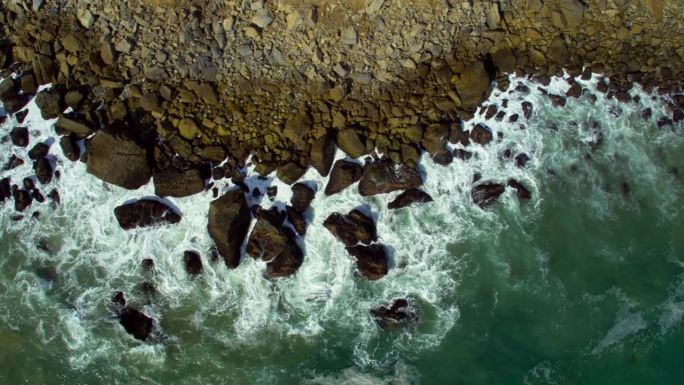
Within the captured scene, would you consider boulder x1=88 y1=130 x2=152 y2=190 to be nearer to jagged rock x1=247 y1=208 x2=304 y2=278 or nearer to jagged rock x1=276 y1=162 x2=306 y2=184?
jagged rock x1=247 y1=208 x2=304 y2=278

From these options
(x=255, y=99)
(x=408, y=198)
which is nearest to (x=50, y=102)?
(x=255, y=99)

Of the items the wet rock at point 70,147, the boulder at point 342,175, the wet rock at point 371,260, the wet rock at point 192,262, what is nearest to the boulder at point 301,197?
the boulder at point 342,175

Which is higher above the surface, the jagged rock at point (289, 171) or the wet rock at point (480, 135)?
the wet rock at point (480, 135)

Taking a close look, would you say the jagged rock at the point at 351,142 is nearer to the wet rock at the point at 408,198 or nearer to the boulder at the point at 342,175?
the boulder at the point at 342,175

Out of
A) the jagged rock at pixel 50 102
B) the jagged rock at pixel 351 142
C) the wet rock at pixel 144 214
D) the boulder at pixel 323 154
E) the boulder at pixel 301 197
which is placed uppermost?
the jagged rock at pixel 50 102

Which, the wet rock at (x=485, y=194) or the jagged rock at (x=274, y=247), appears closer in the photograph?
the jagged rock at (x=274, y=247)

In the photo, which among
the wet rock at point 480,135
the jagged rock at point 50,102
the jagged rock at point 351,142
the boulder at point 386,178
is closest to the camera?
the jagged rock at point 351,142

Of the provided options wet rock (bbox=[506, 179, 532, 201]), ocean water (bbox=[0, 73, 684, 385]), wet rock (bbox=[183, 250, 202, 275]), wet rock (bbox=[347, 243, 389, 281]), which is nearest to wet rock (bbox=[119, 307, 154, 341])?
ocean water (bbox=[0, 73, 684, 385])
